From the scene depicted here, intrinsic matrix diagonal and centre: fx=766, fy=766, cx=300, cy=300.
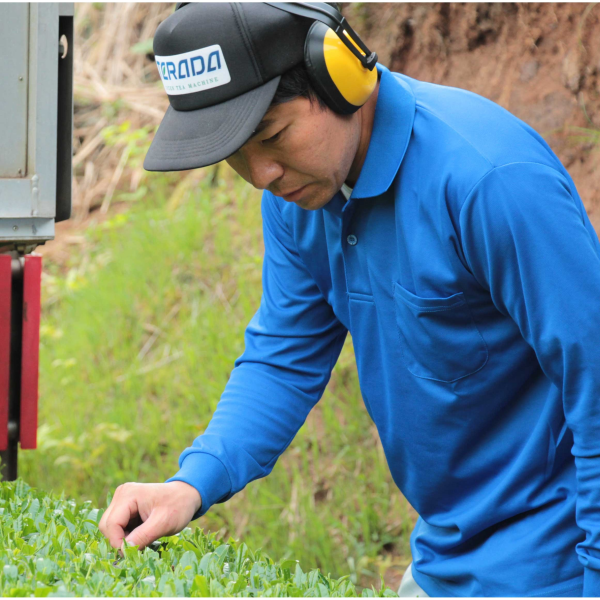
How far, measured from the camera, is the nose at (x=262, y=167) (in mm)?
1837

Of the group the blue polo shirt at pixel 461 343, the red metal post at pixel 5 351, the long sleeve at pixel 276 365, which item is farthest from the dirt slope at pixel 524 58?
the red metal post at pixel 5 351

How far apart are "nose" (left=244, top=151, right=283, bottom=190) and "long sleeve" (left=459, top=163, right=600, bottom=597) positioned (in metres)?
0.46

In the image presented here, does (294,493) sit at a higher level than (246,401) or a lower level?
lower

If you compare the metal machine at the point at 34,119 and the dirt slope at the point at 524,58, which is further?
the dirt slope at the point at 524,58

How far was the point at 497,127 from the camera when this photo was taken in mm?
1744

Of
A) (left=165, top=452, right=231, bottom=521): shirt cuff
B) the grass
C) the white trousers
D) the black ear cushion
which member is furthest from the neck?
the grass

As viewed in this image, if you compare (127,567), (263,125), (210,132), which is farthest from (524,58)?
(127,567)

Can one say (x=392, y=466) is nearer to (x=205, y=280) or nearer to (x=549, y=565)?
(x=549, y=565)

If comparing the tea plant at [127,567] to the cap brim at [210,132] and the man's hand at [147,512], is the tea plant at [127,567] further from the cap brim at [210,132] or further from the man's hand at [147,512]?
the cap brim at [210,132]

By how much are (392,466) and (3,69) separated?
5.68 feet

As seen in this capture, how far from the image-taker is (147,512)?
195 cm

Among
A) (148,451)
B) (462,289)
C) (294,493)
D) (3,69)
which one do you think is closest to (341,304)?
(462,289)

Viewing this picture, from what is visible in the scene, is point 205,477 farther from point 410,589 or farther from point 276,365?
point 410,589

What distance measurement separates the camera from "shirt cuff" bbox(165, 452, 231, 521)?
205 cm
